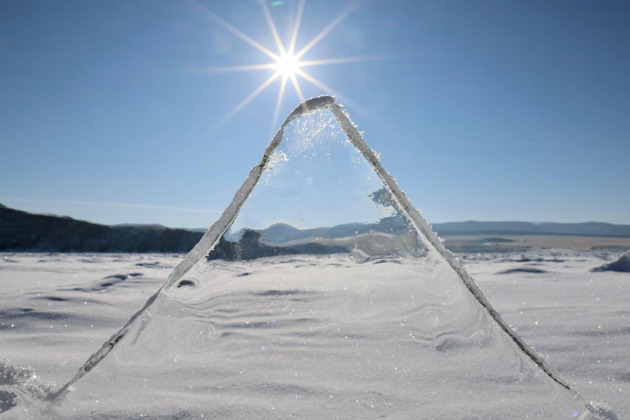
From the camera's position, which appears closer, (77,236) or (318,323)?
(318,323)

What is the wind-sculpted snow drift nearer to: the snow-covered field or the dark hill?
the snow-covered field

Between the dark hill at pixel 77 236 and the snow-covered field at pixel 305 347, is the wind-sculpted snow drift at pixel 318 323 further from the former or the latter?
the dark hill at pixel 77 236

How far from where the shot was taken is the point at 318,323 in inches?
45.7

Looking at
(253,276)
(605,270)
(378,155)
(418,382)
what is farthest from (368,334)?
(605,270)

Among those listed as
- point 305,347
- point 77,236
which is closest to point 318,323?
point 305,347

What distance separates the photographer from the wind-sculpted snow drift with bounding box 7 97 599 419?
809mm

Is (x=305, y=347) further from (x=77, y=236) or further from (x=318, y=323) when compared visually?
(x=77, y=236)

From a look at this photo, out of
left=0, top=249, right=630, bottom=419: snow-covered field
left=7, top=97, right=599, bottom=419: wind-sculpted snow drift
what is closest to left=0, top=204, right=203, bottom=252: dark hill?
left=0, top=249, right=630, bottom=419: snow-covered field

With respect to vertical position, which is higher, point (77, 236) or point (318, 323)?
point (77, 236)

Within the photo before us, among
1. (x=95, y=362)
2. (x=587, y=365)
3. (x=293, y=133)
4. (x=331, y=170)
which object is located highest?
(x=293, y=133)

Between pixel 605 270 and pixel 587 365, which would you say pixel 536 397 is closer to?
pixel 587 365

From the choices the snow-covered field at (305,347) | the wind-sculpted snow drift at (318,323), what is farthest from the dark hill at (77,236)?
the wind-sculpted snow drift at (318,323)

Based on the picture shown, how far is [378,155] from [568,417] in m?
0.70

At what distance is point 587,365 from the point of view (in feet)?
3.89
